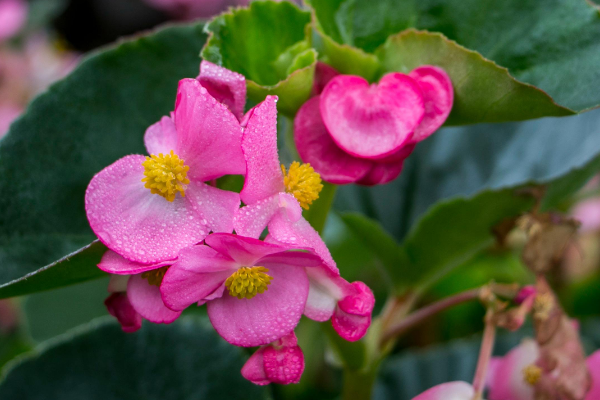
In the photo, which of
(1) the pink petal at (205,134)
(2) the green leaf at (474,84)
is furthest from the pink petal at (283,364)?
(2) the green leaf at (474,84)

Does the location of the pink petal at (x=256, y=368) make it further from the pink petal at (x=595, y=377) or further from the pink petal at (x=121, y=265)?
the pink petal at (x=595, y=377)

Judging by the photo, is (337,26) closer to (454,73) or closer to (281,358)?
(454,73)

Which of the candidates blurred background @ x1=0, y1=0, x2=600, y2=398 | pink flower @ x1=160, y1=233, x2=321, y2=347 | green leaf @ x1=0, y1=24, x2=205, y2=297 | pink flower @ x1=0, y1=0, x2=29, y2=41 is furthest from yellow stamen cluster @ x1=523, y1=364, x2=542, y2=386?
pink flower @ x1=0, y1=0, x2=29, y2=41

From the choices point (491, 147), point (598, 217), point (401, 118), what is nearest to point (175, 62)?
point (401, 118)

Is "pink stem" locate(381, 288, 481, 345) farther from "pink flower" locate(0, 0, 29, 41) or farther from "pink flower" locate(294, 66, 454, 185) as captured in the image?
"pink flower" locate(0, 0, 29, 41)

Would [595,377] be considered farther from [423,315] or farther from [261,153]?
[261,153]

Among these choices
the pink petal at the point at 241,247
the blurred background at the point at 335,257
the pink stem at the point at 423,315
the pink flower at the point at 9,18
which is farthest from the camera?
the pink flower at the point at 9,18

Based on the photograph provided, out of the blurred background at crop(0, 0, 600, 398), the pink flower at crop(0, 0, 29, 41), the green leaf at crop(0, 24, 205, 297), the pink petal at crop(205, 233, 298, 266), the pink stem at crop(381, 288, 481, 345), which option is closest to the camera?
the pink petal at crop(205, 233, 298, 266)

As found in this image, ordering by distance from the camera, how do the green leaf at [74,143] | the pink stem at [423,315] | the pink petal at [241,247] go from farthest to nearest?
the pink stem at [423,315] < the green leaf at [74,143] < the pink petal at [241,247]
